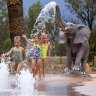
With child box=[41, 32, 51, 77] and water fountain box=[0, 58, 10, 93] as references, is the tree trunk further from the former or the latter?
water fountain box=[0, 58, 10, 93]

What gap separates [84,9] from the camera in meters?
35.2

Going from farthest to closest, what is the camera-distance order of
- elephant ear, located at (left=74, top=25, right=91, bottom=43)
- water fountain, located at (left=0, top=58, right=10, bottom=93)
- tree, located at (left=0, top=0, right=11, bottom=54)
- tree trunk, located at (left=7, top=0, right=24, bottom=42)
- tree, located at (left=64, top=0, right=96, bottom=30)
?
tree, located at (left=0, top=0, right=11, bottom=54) → tree, located at (left=64, top=0, right=96, bottom=30) → tree trunk, located at (left=7, top=0, right=24, bottom=42) → elephant ear, located at (left=74, top=25, right=91, bottom=43) → water fountain, located at (left=0, top=58, right=10, bottom=93)

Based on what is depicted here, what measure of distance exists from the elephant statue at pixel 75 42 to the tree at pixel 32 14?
31519mm

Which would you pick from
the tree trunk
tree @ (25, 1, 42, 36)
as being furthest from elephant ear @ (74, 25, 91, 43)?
tree @ (25, 1, 42, 36)

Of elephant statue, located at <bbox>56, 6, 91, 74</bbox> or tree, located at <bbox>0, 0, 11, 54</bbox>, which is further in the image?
tree, located at <bbox>0, 0, 11, 54</bbox>

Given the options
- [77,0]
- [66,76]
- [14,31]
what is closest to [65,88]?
[66,76]

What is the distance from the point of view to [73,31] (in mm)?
14156

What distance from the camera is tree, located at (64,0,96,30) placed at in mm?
34875

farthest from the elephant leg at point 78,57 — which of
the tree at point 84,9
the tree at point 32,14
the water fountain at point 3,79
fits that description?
the tree at point 32,14

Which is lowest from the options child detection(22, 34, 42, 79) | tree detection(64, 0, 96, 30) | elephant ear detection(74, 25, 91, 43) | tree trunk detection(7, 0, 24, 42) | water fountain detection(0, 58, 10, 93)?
water fountain detection(0, 58, 10, 93)

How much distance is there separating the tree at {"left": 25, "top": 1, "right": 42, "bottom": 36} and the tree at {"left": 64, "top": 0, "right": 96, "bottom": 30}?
11229 mm

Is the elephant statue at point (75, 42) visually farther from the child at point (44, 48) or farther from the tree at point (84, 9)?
the tree at point (84, 9)

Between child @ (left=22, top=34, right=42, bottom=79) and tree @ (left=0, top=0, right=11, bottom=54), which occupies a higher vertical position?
tree @ (left=0, top=0, right=11, bottom=54)

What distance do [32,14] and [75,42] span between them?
110 feet
